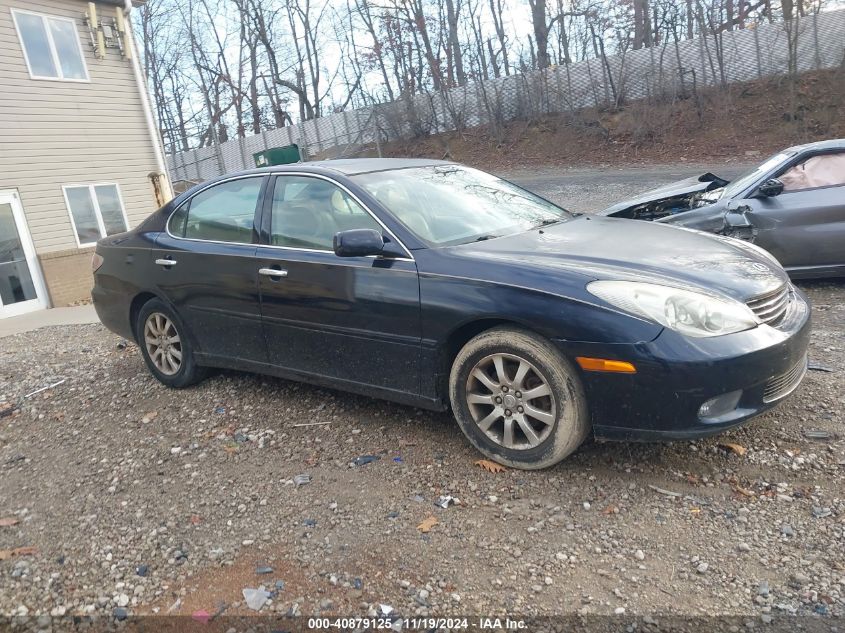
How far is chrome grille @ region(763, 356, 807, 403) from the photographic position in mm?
3080

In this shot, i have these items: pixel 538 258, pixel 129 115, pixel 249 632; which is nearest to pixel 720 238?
pixel 538 258

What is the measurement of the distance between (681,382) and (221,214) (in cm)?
327

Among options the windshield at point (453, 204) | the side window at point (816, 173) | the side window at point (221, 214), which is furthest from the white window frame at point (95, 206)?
the side window at point (816, 173)

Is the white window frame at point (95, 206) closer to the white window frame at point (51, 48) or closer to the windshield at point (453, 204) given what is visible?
the white window frame at point (51, 48)

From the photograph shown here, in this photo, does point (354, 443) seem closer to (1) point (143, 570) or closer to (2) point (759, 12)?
(1) point (143, 570)

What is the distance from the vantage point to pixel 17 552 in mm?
3168

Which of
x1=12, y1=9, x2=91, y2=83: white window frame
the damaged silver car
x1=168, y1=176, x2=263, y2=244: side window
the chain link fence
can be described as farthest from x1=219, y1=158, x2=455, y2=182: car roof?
the chain link fence

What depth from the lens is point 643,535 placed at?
2.78m

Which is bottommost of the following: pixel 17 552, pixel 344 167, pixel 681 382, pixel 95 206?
pixel 17 552

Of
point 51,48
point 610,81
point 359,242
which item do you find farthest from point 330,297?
point 610,81

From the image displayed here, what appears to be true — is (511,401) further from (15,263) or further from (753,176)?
(15,263)

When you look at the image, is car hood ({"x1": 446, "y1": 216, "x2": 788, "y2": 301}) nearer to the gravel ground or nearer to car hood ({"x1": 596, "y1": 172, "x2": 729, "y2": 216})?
the gravel ground

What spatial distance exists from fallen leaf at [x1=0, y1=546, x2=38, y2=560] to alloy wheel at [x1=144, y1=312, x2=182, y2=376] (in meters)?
1.95

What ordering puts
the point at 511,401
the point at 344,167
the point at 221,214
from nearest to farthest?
the point at 511,401 → the point at 344,167 → the point at 221,214
